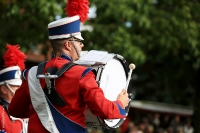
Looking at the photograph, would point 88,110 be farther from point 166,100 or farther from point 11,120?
point 166,100

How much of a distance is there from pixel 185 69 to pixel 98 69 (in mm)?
11609

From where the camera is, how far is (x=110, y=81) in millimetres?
5348

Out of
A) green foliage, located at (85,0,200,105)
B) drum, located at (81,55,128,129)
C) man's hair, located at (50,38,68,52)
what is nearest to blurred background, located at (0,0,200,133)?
green foliage, located at (85,0,200,105)

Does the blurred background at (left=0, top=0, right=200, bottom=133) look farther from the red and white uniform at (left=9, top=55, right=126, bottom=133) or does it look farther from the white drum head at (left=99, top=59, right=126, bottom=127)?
the red and white uniform at (left=9, top=55, right=126, bottom=133)

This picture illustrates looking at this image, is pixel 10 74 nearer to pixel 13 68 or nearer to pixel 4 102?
pixel 13 68

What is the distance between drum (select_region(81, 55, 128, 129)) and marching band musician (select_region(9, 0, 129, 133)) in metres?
0.27

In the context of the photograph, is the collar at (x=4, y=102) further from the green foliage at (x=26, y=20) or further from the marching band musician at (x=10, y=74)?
the green foliage at (x=26, y=20)

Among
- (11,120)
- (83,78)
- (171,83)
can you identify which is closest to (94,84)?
(83,78)

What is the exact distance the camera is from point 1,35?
40.1 ft

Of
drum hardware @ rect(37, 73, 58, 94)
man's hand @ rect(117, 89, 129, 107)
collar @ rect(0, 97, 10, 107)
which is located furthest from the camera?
collar @ rect(0, 97, 10, 107)

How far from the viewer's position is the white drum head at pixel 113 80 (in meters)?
5.19

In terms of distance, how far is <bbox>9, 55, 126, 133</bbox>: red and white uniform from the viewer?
4586mm

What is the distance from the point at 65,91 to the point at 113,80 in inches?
30.4

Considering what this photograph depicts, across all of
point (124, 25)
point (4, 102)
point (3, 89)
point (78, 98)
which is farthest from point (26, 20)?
point (78, 98)
